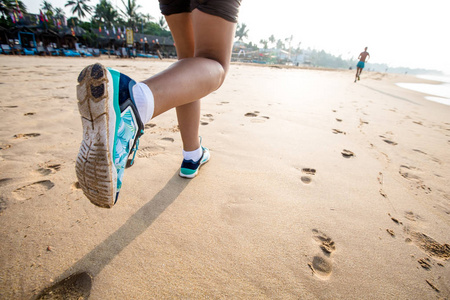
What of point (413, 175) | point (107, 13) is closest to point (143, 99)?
point (413, 175)

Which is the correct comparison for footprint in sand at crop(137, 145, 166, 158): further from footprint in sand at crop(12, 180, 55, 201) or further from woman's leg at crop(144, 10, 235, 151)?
woman's leg at crop(144, 10, 235, 151)

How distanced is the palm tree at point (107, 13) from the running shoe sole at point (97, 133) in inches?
1663

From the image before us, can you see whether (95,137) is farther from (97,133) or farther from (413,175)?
(413,175)

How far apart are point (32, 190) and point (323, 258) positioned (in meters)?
1.44

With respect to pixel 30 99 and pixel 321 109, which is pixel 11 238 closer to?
pixel 30 99

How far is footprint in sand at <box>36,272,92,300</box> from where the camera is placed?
24.6 inches

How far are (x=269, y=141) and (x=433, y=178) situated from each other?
3.86 feet

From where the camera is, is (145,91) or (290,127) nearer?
(145,91)

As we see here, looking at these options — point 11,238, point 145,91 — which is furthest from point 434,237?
point 11,238

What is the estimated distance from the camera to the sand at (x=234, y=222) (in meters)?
0.70

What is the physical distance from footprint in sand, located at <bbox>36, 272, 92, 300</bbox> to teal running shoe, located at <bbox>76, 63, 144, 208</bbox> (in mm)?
251

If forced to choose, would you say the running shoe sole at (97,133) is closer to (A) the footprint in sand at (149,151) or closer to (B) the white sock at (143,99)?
(B) the white sock at (143,99)

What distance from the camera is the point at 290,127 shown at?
2158 millimetres

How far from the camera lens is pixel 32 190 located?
3.41ft
